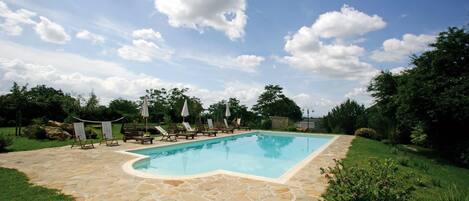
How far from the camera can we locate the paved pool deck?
456 cm

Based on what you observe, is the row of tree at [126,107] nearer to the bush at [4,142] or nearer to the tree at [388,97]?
the bush at [4,142]

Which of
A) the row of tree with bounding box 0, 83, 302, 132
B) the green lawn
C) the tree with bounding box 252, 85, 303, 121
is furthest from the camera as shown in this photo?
the tree with bounding box 252, 85, 303, 121

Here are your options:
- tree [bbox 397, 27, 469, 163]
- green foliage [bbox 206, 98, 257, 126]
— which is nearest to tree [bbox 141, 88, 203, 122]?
green foliage [bbox 206, 98, 257, 126]

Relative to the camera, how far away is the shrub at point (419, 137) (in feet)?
45.8

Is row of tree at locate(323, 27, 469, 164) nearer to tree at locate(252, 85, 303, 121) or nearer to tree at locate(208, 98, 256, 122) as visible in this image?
tree at locate(208, 98, 256, 122)

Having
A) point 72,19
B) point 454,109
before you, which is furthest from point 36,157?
point 454,109

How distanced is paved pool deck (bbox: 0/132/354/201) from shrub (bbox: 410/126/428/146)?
1051 cm

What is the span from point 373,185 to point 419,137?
14.6m

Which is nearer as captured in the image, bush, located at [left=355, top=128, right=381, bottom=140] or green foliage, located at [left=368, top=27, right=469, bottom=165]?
green foliage, located at [left=368, top=27, right=469, bottom=165]

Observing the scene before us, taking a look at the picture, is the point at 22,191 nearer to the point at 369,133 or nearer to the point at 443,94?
the point at 443,94

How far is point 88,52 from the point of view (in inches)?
509

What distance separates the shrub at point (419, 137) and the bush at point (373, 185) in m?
13.5

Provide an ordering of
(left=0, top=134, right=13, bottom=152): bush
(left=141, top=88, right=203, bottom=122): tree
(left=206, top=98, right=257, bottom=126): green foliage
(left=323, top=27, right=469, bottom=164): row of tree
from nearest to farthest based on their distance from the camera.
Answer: (left=0, top=134, right=13, bottom=152): bush, (left=323, top=27, right=469, bottom=164): row of tree, (left=141, top=88, right=203, bottom=122): tree, (left=206, top=98, right=257, bottom=126): green foliage

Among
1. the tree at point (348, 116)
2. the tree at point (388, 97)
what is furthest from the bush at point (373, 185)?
the tree at point (348, 116)
